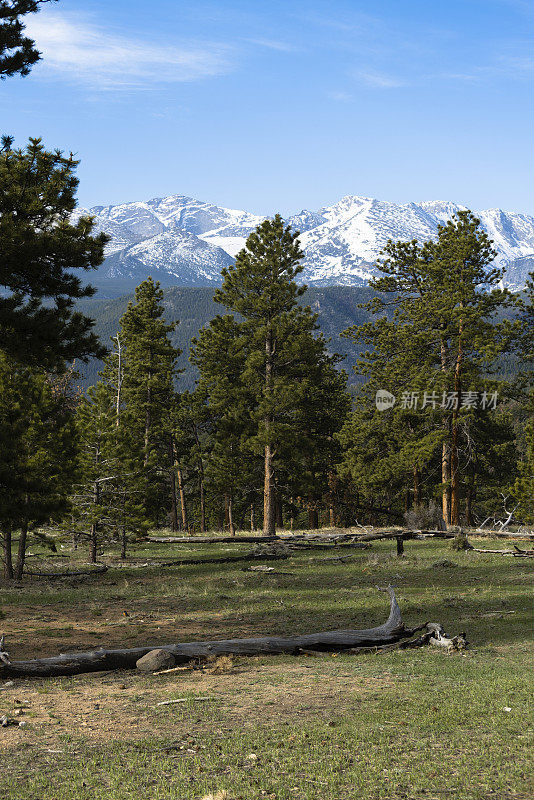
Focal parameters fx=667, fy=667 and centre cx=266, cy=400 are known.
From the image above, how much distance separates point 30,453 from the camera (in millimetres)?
19688

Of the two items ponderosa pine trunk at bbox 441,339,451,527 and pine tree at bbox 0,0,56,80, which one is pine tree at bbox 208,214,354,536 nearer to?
ponderosa pine trunk at bbox 441,339,451,527

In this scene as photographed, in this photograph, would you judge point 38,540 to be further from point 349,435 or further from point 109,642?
point 349,435

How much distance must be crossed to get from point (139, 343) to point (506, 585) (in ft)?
108

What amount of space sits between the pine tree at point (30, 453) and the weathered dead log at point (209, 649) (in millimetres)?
5796

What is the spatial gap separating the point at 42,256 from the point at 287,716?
979cm

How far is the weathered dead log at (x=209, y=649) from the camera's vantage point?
9.91 meters

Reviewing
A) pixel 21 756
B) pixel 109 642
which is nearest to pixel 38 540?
pixel 109 642

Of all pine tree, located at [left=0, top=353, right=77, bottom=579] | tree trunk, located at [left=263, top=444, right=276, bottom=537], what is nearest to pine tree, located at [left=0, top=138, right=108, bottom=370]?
pine tree, located at [left=0, top=353, right=77, bottom=579]

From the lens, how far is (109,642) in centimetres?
1249

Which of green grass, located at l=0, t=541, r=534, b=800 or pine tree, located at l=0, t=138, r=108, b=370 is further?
pine tree, located at l=0, t=138, r=108, b=370

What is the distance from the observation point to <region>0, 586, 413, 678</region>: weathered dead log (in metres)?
9.91

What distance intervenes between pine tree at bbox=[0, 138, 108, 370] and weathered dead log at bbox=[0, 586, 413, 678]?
20.3ft

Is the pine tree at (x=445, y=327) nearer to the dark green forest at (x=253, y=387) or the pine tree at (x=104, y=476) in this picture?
the dark green forest at (x=253, y=387)

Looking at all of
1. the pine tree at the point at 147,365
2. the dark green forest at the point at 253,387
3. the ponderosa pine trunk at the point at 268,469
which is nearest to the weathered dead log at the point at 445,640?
the dark green forest at the point at 253,387
